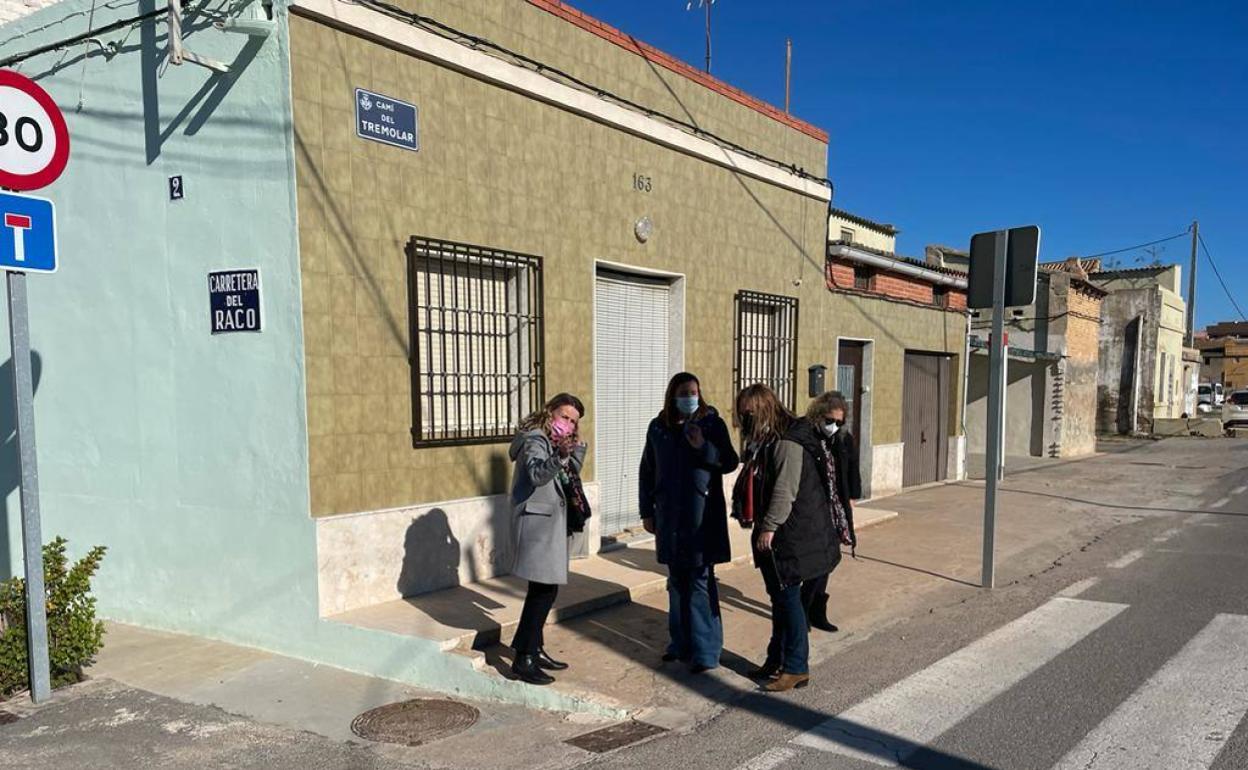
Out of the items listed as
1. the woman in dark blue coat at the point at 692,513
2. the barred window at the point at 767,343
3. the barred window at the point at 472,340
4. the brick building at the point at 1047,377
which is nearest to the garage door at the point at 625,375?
the barred window at the point at 472,340

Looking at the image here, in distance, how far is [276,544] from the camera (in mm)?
5281

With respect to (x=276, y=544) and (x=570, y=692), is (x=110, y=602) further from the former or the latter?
(x=570, y=692)

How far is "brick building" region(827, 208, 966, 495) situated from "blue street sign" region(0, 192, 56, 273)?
8829 mm

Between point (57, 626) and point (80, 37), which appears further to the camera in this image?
point (80, 37)

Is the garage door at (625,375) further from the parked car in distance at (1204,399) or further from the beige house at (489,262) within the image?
the parked car in distance at (1204,399)

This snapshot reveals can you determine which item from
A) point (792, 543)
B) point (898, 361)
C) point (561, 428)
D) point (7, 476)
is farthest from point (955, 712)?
point (898, 361)

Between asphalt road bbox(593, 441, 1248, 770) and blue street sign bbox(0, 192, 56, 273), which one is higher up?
blue street sign bbox(0, 192, 56, 273)

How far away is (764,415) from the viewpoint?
463 centimetres

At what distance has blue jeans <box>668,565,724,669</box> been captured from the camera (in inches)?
189

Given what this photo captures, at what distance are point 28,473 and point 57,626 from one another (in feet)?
3.42

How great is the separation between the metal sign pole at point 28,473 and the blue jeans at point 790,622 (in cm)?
406

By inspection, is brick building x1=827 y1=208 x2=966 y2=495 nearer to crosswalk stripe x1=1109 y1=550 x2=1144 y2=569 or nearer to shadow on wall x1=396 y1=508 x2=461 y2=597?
crosswalk stripe x1=1109 y1=550 x2=1144 y2=569

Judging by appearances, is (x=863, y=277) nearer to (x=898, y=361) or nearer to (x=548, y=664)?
(x=898, y=361)

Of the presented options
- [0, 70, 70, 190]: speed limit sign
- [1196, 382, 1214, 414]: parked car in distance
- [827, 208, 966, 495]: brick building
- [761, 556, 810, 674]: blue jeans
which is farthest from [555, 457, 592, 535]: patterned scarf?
[1196, 382, 1214, 414]: parked car in distance
